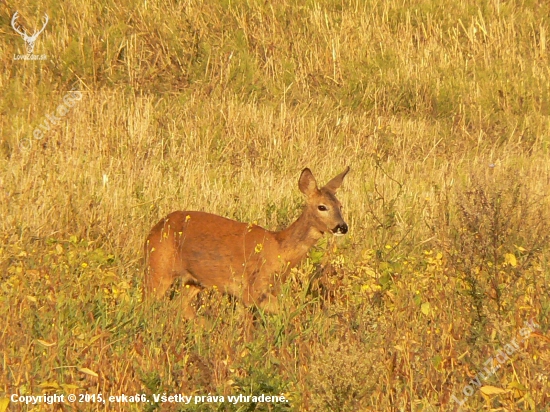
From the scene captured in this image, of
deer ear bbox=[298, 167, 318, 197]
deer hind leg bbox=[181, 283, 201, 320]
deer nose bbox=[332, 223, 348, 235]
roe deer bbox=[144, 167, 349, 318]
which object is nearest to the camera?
deer hind leg bbox=[181, 283, 201, 320]

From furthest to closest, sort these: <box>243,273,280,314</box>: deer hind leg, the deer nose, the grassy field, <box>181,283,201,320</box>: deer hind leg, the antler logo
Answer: the antler logo → the deer nose → <box>243,273,280,314</box>: deer hind leg → <box>181,283,201,320</box>: deer hind leg → the grassy field

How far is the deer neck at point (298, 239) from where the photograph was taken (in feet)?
23.0

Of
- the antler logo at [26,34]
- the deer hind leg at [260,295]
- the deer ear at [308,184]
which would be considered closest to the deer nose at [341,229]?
the deer ear at [308,184]

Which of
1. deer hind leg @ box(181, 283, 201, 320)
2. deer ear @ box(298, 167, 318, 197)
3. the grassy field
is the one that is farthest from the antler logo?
deer hind leg @ box(181, 283, 201, 320)

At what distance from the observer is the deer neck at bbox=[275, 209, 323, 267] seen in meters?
7.00

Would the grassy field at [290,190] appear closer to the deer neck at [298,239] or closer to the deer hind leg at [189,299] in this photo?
the deer hind leg at [189,299]

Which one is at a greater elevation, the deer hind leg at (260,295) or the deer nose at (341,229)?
the deer nose at (341,229)

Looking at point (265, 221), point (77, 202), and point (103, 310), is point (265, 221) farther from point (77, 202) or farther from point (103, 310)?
point (103, 310)

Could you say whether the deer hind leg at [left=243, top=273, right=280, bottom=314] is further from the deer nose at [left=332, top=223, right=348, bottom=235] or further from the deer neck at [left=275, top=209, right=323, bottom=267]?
the deer nose at [left=332, top=223, right=348, bottom=235]

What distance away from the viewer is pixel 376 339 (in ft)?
17.2

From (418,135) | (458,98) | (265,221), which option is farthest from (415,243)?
(458,98)

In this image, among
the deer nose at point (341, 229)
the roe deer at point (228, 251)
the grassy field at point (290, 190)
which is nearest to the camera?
the grassy field at point (290, 190)

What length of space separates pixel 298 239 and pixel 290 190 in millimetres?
2177

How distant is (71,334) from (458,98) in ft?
31.3
